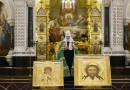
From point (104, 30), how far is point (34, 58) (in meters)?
3.93

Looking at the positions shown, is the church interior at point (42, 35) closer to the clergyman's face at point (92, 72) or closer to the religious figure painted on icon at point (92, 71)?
the religious figure painted on icon at point (92, 71)

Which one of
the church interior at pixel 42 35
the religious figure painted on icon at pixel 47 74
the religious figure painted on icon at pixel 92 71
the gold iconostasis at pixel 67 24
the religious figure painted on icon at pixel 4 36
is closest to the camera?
the religious figure painted on icon at pixel 92 71

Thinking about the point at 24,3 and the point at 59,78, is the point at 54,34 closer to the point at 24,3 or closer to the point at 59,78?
the point at 24,3

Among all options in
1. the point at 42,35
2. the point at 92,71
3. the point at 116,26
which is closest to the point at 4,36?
the point at 42,35

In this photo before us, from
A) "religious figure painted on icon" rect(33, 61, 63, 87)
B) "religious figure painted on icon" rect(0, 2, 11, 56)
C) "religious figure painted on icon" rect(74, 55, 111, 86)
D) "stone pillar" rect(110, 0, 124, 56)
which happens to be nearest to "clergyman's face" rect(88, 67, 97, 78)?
"religious figure painted on icon" rect(74, 55, 111, 86)

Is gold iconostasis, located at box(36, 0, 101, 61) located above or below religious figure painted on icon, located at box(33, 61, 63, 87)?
above

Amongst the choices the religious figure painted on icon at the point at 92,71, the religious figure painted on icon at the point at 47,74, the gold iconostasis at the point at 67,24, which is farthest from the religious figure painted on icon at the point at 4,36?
the religious figure painted on icon at the point at 92,71

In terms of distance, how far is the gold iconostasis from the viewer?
18675 mm

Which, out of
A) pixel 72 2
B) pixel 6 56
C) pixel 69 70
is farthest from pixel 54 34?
pixel 69 70

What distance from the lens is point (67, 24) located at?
66.3 ft

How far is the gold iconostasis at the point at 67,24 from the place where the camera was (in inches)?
735

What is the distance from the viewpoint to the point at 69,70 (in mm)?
13289

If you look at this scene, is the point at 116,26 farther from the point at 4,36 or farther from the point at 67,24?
the point at 4,36

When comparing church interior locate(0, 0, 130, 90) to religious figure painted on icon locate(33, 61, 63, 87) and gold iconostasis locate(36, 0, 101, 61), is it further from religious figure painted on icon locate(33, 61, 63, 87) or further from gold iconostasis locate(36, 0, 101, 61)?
religious figure painted on icon locate(33, 61, 63, 87)
